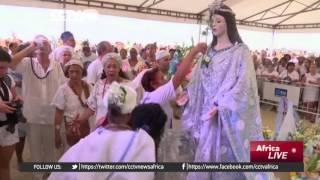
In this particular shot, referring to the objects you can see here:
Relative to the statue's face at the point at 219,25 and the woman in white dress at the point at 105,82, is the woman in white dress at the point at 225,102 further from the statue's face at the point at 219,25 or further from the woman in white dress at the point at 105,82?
the woman in white dress at the point at 105,82

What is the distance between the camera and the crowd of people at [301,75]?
23.4ft

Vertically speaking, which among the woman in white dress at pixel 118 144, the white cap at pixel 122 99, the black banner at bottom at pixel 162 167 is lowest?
the black banner at bottom at pixel 162 167

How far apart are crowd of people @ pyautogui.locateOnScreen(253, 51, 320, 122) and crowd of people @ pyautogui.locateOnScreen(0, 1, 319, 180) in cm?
443

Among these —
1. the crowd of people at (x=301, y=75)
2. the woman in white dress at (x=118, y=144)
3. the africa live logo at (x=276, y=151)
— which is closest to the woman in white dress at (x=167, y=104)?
the africa live logo at (x=276, y=151)

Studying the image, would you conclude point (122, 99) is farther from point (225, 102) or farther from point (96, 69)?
point (96, 69)

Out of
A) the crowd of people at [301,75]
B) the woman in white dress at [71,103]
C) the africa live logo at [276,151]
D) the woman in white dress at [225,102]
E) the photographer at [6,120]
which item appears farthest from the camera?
the crowd of people at [301,75]

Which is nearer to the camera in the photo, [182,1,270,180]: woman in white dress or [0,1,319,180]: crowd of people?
[0,1,319,180]: crowd of people

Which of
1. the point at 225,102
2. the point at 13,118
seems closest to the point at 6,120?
the point at 13,118

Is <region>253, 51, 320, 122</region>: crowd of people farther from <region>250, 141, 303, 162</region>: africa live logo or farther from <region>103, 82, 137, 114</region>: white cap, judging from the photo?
<region>103, 82, 137, 114</region>: white cap

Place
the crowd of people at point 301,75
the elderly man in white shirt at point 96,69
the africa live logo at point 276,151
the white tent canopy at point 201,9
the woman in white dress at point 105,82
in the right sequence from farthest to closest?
1. the white tent canopy at point 201,9
2. the crowd of people at point 301,75
3. the elderly man in white shirt at point 96,69
4. the woman in white dress at point 105,82
5. the africa live logo at point 276,151

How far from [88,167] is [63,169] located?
0.57 ft

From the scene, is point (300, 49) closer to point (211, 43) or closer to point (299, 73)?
point (299, 73)

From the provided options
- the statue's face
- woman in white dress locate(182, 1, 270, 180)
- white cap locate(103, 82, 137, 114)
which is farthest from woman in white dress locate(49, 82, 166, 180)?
the statue's face

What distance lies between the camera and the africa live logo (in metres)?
2.19
